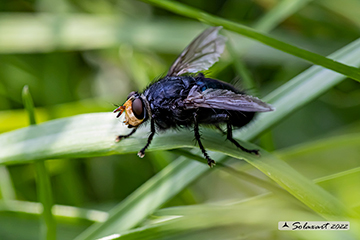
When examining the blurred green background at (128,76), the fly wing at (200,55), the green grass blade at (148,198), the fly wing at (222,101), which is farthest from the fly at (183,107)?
the fly wing at (200,55)

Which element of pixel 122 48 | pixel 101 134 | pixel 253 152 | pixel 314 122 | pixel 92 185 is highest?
pixel 122 48

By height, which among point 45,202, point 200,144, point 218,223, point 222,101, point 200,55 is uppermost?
point 200,55

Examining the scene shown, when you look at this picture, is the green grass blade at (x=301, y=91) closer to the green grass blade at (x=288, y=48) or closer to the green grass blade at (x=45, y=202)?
the green grass blade at (x=288, y=48)

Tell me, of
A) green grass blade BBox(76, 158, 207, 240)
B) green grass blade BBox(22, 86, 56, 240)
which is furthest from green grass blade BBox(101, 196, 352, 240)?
green grass blade BBox(22, 86, 56, 240)

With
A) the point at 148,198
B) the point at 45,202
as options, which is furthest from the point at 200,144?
the point at 45,202

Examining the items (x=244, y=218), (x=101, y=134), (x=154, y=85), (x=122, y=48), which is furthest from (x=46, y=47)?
Result: (x=244, y=218)

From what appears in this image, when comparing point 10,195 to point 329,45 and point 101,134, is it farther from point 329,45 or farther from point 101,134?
point 329,45

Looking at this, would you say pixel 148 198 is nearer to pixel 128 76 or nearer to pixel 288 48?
pixel 288 48
